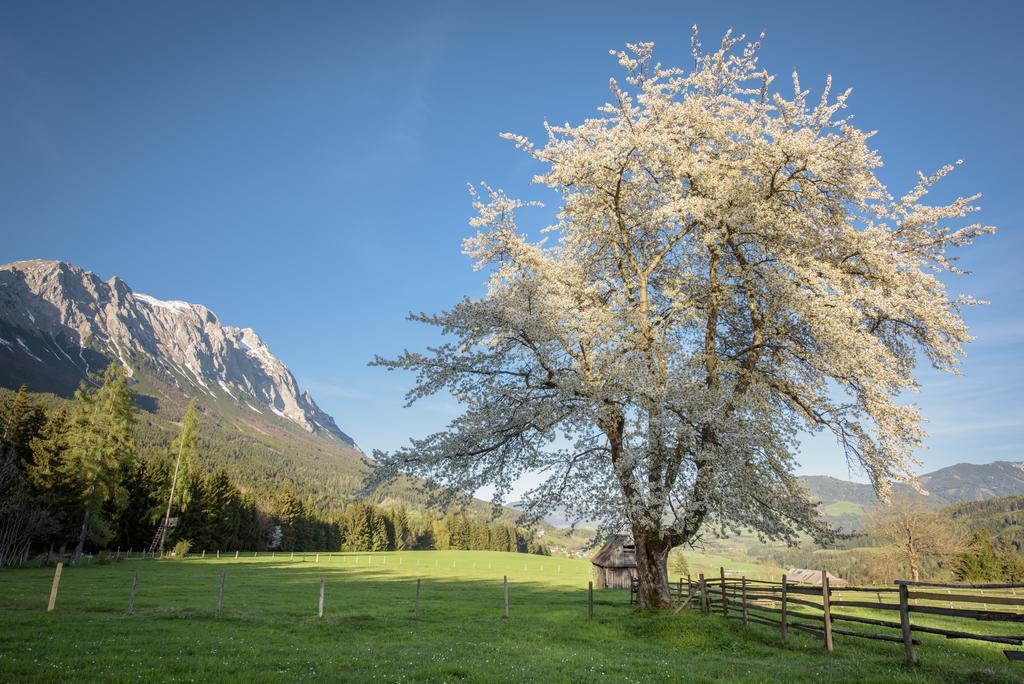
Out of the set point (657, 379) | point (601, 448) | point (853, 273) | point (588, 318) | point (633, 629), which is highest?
point (853, 273)

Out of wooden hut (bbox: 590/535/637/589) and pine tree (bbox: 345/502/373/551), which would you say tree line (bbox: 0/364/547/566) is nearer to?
pine tree (bbox: 345/502/373/551)

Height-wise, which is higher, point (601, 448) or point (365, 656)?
point (601, 448)

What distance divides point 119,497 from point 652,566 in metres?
53.5

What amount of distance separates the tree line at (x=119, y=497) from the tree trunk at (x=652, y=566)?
375cm

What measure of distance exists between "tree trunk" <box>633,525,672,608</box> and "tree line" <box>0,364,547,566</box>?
3.75 metres

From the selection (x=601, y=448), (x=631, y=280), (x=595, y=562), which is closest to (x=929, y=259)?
(x=631, y=280)

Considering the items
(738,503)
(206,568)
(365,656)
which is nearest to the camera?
(365,656)

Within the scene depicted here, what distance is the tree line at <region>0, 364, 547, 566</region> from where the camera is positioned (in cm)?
4388

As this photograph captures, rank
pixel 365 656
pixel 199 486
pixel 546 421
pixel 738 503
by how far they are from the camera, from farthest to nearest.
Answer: pixel 199 486 → pixel 546 421 → pixel 738 503 → pixel 365 656

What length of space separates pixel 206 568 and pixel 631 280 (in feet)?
182

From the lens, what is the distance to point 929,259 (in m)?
17.5

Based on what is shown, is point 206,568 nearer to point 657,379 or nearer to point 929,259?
point 657,379

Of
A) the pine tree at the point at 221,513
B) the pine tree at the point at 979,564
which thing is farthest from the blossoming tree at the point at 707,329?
the pine tree at the point at 221,513

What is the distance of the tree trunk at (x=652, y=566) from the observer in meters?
17.2
